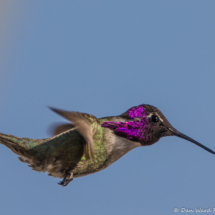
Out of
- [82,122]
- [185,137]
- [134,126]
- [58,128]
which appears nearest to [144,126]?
[134,126]

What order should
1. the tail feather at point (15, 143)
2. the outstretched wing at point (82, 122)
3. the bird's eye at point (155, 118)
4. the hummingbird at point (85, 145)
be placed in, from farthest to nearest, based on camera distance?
the bird's eye at point (155, 118)
the tail feather at point (15, 143)
the hummingbird at point (85, 145)
the outstretched wing at point (82, 122)

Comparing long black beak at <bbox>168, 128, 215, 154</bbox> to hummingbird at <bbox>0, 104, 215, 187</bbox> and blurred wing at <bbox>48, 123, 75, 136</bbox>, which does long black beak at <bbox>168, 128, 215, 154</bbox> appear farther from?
blurred wing at <bbox>48, 123, 75, 136</bbox>

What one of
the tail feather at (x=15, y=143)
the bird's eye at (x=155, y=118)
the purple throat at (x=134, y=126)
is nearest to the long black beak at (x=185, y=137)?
the bird's eye at (x=155, y=118)

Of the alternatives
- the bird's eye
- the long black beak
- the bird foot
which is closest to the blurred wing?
the bird foot

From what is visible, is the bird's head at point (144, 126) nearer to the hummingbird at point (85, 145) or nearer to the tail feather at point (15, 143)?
the hummingbird at point (85, 145)

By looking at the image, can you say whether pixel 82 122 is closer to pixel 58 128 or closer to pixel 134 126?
pixel 134 126

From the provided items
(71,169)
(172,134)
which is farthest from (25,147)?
(172,134)

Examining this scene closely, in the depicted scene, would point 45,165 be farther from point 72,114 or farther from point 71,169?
point 72,114

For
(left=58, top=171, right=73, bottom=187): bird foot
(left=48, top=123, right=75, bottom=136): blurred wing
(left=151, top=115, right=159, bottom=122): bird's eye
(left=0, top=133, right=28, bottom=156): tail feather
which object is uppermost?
(left=151, top=115, right=159, bottom=122): bird's eye
